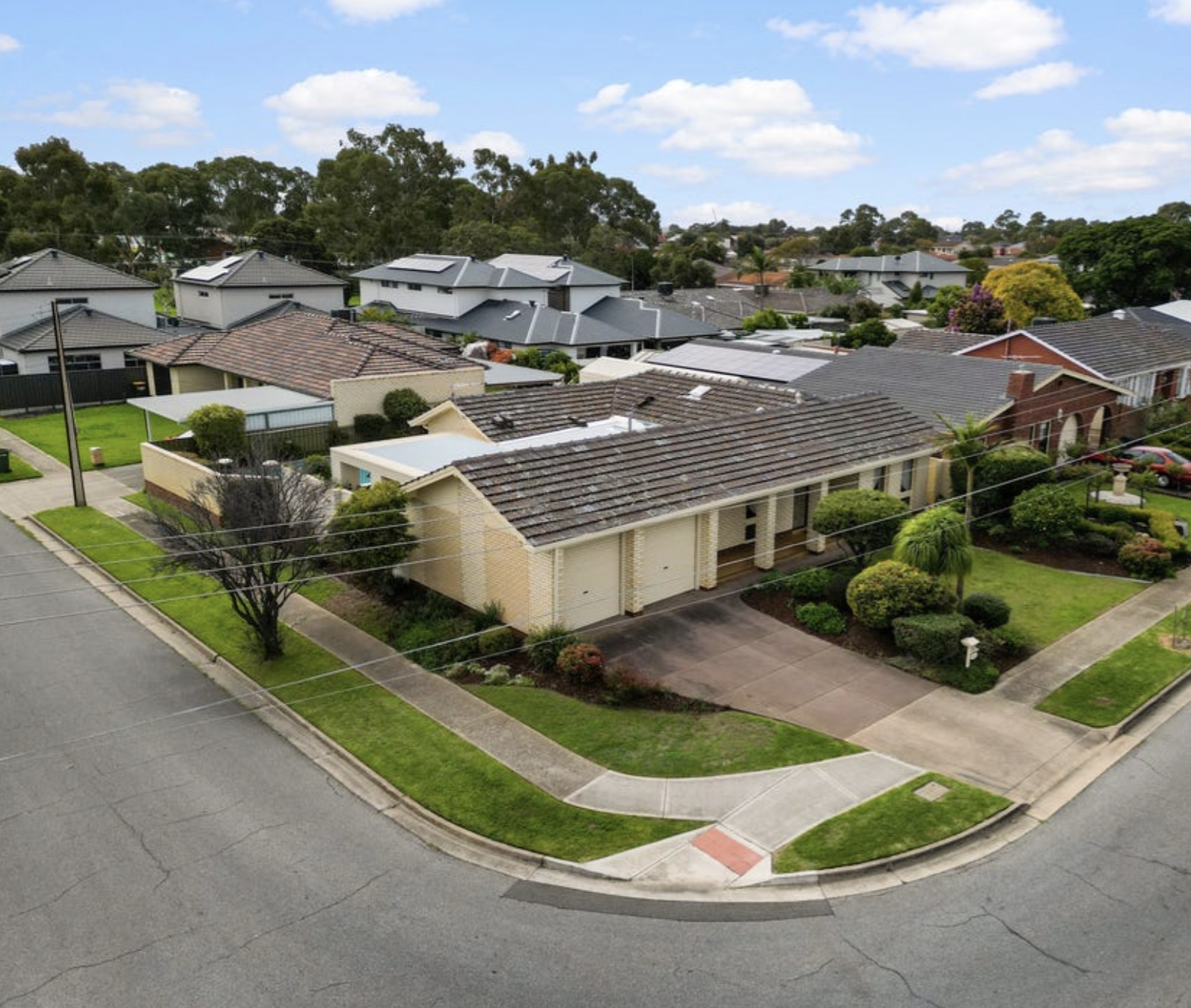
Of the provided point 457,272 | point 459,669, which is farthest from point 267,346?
point 459,669

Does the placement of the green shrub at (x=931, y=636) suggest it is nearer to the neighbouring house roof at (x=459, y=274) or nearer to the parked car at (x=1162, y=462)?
the parked car at (x=1162, y=462)

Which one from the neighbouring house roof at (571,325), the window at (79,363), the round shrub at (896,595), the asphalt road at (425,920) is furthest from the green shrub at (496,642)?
the neighbouring house roof at (571,325)

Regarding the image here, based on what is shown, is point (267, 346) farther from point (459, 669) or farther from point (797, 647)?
point (797, 647)

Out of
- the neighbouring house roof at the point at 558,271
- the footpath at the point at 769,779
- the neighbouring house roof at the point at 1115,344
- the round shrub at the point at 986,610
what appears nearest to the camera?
the footpath at the point at 769,779

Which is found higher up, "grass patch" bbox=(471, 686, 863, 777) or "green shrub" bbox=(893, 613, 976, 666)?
"green shrub" bbox=(893, 613, 976, 666)

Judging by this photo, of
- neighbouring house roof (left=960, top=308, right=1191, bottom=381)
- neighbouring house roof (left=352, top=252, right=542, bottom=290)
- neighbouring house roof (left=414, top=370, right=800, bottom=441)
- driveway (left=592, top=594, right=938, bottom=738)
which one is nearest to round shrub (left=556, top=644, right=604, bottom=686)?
driveway (left=592, top=594, right=938, bottom=738)

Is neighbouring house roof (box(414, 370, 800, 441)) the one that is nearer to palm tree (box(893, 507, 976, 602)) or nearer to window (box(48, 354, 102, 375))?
palm tree (box(893, 507, 976, 602))
